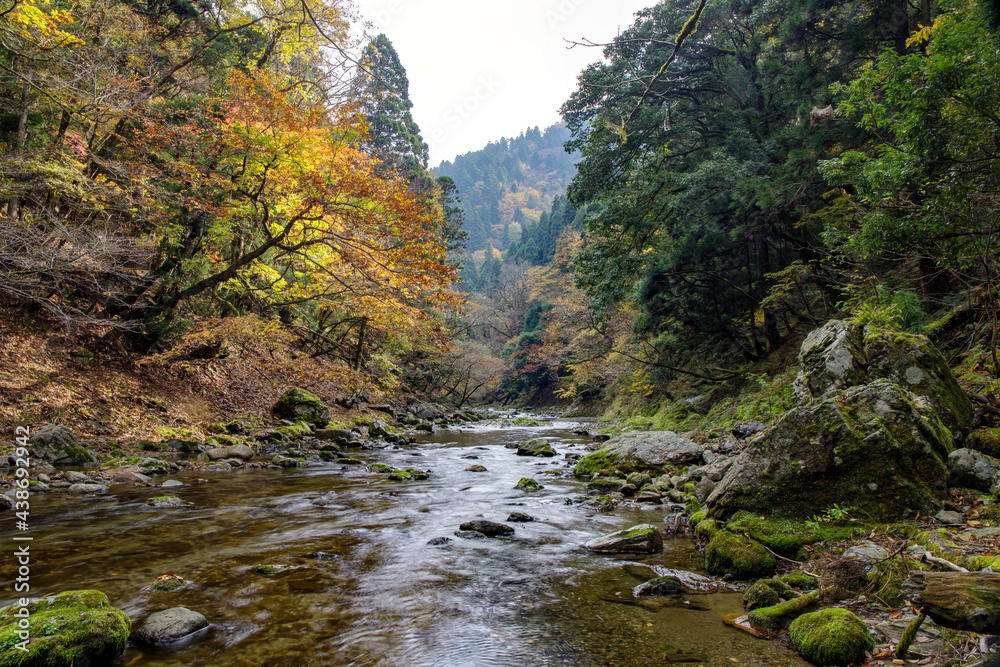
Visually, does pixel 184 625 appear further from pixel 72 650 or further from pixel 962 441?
pixel 962 441

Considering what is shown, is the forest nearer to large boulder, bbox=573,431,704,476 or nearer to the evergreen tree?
large boulder, bbox=573,431,704,476

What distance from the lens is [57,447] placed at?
7609 millimetres

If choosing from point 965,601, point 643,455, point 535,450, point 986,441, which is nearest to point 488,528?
point 965,601

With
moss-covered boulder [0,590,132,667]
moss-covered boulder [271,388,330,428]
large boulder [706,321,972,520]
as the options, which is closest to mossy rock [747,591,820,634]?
large boulder [706,321,972,520]

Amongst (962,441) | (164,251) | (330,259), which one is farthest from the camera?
(330,259)

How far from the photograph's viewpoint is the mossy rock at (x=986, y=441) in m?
4.35

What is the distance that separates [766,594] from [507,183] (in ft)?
335

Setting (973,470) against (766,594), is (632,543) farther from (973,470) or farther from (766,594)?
(973,470)

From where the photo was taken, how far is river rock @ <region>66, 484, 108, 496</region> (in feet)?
20.8

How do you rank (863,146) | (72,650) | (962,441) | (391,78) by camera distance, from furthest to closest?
(391,78) → (863,146) → (962,441) → (72,650)

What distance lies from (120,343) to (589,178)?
44.6 feet

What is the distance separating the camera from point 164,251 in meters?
11.0

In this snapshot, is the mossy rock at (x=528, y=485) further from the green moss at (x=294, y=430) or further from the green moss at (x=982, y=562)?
the green moss at (x=294, y=430)

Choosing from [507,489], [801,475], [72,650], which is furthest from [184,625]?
[507,489]
